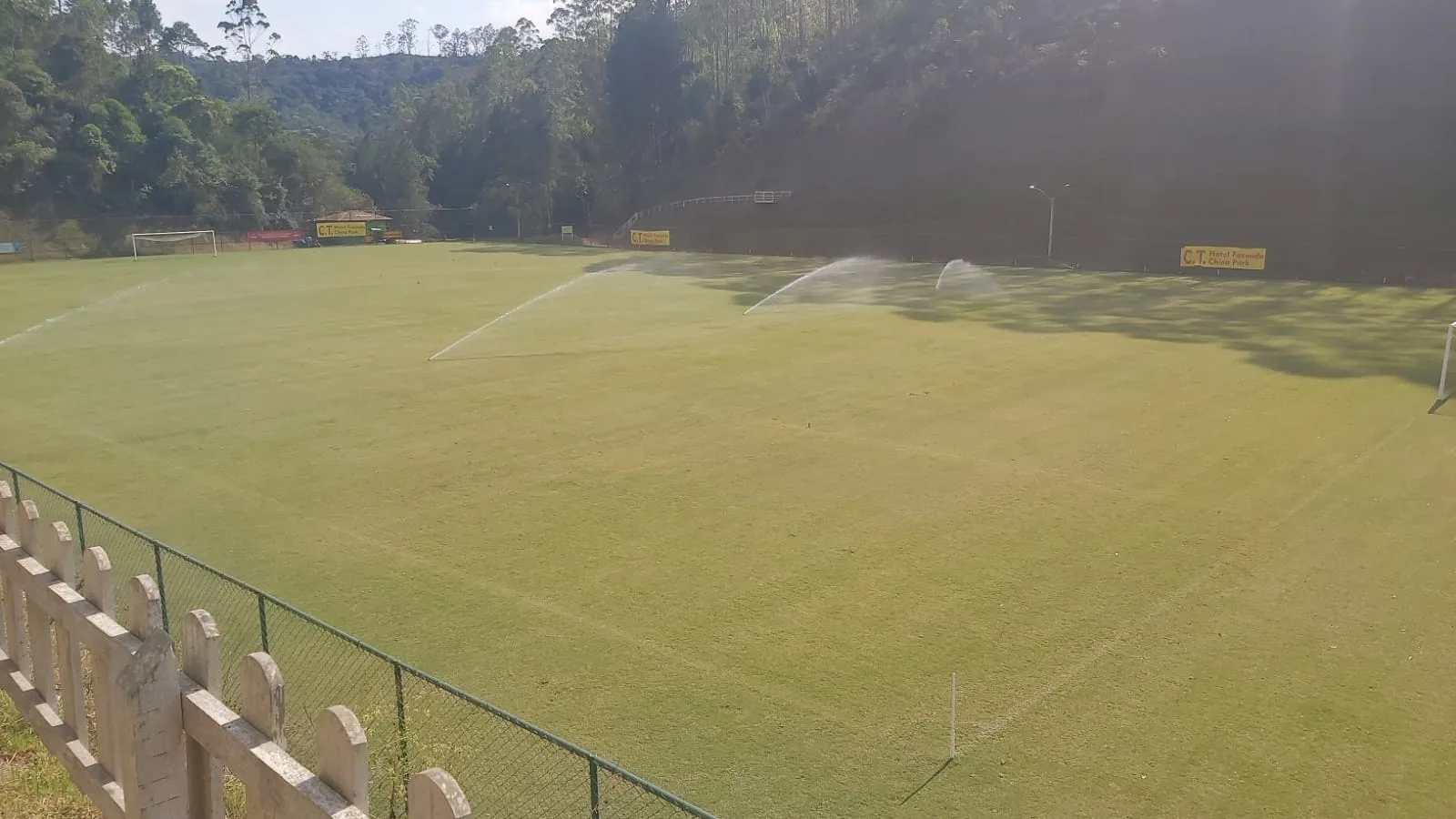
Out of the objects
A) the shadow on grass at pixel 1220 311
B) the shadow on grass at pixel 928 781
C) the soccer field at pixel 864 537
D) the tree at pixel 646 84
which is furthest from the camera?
the tree at pixel 646 84

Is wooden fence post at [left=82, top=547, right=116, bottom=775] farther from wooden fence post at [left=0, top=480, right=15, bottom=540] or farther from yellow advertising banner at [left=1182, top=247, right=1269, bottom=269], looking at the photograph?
yellow advertising banner at [left=1182, top=247, right=1269, bottom=269]

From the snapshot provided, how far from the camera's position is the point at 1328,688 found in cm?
834

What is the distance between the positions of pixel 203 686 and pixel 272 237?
87202mm

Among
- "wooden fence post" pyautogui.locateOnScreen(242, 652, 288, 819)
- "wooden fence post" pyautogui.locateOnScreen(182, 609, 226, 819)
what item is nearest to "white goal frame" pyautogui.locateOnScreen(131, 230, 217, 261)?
"wooden fence post" pyautogui.locateOnScreen(182, 609, 226, 819)

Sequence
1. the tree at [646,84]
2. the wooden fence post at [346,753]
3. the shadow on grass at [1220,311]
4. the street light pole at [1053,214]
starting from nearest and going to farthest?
1. the wooden fence post at [346,753]
2. the shadow on grass at [1220,311]
3. the street light pole at [1053,214]
4. the tree at [646,84]

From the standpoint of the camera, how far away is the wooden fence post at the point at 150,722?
4816 millimetres

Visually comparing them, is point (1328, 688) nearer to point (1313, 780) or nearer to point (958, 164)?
point (1313, 780)

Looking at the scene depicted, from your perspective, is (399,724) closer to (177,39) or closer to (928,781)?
(928,781)

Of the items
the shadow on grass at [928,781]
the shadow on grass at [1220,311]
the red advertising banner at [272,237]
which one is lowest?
the shadow on grass at [928,781]

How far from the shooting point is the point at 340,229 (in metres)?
87.2

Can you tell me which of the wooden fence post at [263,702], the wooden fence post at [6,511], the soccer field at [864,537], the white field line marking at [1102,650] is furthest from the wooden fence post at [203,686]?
the white field line marking at [1102,650]

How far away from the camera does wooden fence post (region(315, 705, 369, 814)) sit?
4090 mm

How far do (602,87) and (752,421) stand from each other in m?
92.1

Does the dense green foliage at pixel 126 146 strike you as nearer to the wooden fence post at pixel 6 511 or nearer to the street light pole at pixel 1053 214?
the street light pole at pixel 1053 214
